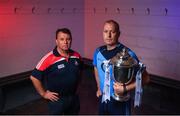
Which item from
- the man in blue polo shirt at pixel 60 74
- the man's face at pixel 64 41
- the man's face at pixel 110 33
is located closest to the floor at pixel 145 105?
the man in blue polo shirt at pixel 60 74

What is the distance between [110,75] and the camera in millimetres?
1837

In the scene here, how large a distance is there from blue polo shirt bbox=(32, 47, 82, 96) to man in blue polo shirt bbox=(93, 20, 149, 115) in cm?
21

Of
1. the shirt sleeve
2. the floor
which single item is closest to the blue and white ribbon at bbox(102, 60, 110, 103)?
the shirt sleeve

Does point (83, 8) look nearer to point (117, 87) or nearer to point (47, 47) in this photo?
point (47, 47)

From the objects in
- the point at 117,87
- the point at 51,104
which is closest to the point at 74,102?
the point at 51,104

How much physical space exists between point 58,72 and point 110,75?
467 mm

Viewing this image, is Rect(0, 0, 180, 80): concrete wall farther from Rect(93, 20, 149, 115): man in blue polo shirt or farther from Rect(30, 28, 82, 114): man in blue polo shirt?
Rect(93, 20, 149, 115): man in blue polo shirt

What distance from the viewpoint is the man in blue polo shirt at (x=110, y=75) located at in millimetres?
1818

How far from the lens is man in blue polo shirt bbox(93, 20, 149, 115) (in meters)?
1.82

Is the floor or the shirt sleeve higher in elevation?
the shirt sleeve

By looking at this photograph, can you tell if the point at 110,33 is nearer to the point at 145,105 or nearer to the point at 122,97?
the point at 122,97

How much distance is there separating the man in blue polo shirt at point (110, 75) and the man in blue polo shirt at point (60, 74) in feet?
0.70

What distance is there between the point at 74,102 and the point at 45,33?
1767 mm

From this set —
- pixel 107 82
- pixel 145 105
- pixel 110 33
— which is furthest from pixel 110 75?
pixel 145 105
